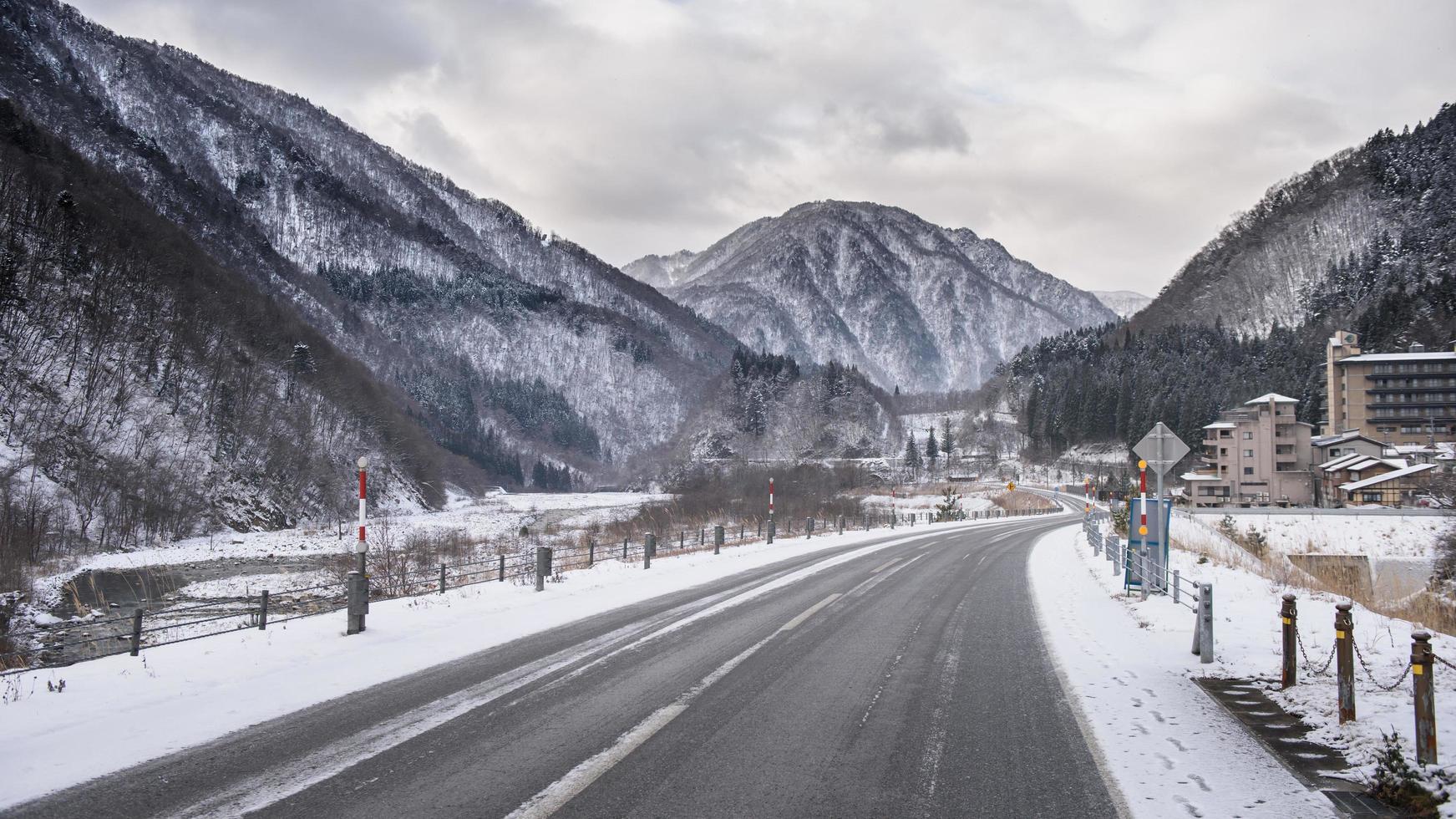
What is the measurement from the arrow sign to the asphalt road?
228 inches

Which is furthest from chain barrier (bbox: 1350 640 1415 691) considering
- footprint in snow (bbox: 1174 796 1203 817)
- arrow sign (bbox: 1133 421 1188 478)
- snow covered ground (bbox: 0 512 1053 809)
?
snow covered ground (bbox: 0 512 1053 809)

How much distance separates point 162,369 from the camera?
56.6 metres

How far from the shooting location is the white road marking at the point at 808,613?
11.7 meters

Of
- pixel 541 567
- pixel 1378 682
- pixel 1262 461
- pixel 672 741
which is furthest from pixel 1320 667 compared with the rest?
pixel 1262 461

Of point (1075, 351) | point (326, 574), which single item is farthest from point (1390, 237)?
point (326, 574)

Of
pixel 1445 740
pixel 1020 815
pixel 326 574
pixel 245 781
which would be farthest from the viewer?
pixel 326 574

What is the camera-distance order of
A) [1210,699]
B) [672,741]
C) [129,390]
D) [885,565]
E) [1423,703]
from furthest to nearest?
[129,390], [885,565], [1210,699], [672,741], [1423,703]

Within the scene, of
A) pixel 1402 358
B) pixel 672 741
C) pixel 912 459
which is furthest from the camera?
pixel 912 459

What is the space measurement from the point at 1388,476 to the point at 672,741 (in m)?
81.7

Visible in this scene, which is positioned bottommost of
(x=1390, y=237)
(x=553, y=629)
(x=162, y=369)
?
(x=553, y=629)

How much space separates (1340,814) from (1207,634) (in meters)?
4.96

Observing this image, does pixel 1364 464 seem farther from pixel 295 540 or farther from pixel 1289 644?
pixel 295 540

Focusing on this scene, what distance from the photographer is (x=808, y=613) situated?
13.1m

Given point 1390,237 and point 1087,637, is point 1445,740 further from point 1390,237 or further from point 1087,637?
point 1390,237
